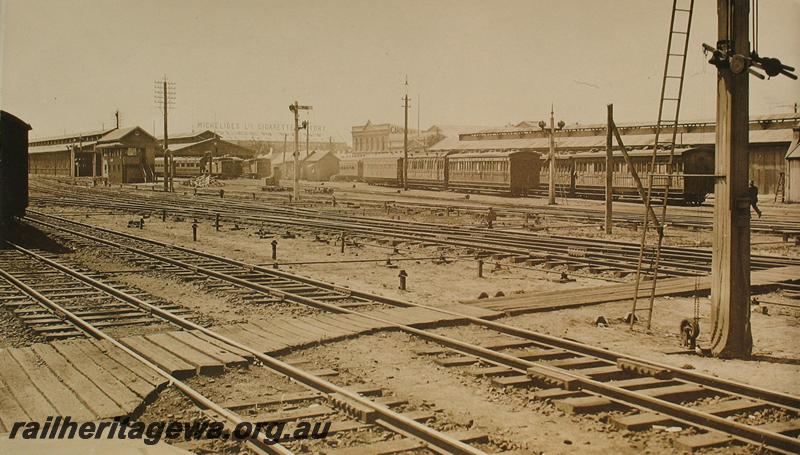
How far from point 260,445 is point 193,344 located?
3618 millimetres

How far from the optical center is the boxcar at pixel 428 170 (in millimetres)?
55938

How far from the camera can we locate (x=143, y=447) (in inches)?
225

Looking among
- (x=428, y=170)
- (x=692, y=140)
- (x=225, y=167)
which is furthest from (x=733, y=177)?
(x=225, y=167)

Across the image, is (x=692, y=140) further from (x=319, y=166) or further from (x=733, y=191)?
(x=319, y=166)

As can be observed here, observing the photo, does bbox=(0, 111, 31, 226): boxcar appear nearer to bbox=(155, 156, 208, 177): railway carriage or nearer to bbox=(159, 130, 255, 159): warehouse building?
bbox=(155, 156, 208, 177): railway carriage

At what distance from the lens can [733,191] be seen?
9.09 meters

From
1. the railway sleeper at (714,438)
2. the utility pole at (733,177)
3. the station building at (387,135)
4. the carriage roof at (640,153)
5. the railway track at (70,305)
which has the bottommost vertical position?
the railway sleeper at (714,438)

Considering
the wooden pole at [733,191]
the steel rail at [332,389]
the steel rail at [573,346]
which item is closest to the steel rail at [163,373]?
the steel rail at [332,389]

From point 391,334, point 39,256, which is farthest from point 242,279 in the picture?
point 39,256

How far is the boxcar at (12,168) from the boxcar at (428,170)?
35260 millimetres

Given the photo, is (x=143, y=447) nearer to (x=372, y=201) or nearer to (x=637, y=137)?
(x=372, y=201)

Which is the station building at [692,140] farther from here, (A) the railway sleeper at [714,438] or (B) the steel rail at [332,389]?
(A) the railway sleeper at [714,438]

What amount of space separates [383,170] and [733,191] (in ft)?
192

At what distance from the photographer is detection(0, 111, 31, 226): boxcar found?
2309 centimetres
